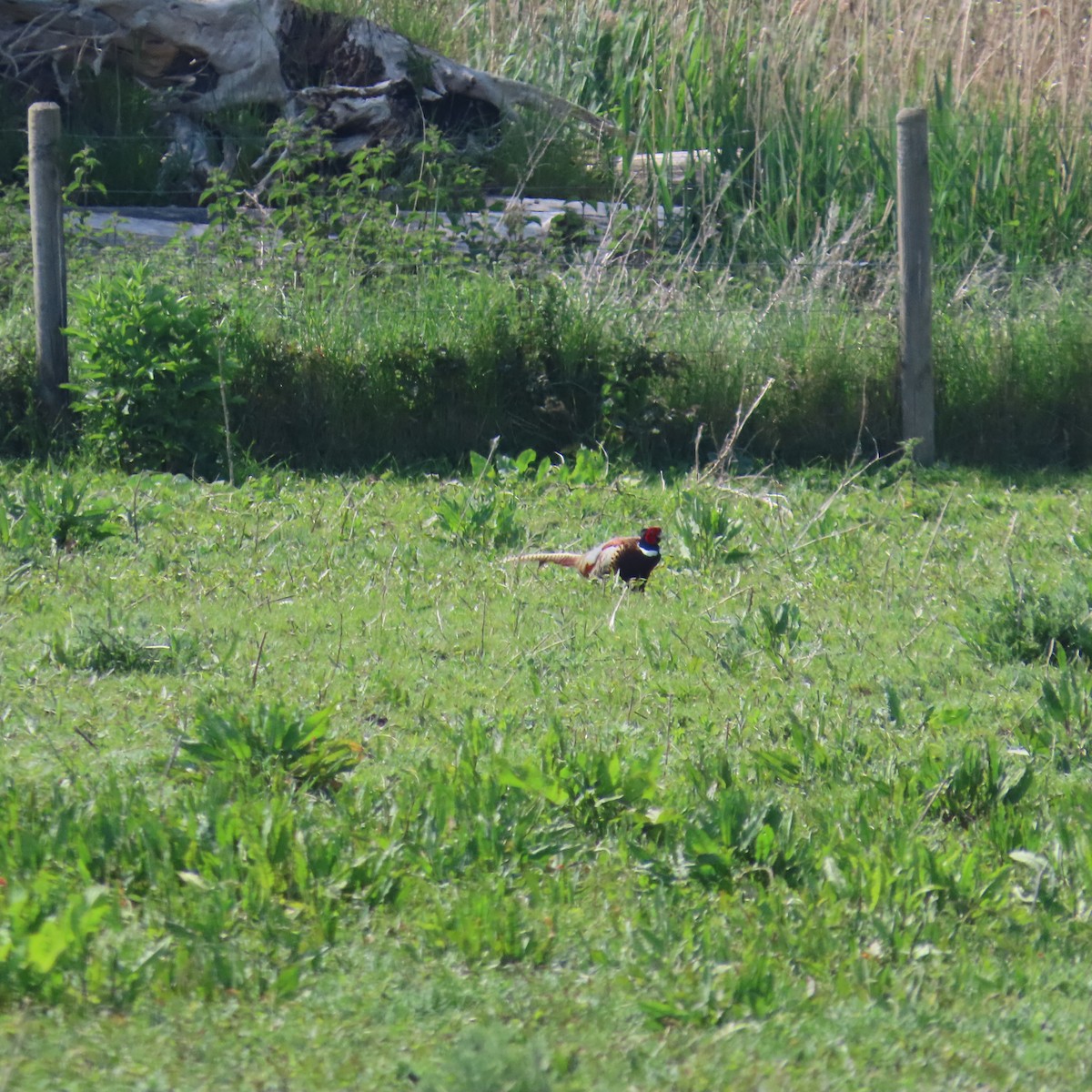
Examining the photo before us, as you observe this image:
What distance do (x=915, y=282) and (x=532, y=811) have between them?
526cm

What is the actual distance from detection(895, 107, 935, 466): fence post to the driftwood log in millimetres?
4631

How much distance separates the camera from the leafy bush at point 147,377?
7.29 meters

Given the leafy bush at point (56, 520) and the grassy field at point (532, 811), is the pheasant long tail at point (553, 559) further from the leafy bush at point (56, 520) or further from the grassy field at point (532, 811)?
the leafy bush at point (56, 520)

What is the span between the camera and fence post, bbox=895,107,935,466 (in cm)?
774

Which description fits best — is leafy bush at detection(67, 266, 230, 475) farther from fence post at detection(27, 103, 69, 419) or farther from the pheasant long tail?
the pheasant long tail

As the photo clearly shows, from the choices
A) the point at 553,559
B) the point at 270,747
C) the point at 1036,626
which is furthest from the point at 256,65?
the point at 270,747

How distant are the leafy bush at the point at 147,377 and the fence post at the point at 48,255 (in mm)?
209

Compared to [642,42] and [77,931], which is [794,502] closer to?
[77,931]

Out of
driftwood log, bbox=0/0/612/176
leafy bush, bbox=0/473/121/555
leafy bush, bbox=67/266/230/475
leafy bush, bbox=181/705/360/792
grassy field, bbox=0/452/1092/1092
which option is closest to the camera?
grassy field, bbox=0/452/1092/1092

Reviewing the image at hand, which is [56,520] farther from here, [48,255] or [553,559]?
[48,255]

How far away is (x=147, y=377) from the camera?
285 inches

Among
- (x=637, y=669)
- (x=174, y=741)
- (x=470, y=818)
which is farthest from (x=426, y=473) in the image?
(x=470, y=818)

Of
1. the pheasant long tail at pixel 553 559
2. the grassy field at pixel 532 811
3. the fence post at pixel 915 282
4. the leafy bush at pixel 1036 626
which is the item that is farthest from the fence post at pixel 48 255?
the leafy bush at pixel 1036 626

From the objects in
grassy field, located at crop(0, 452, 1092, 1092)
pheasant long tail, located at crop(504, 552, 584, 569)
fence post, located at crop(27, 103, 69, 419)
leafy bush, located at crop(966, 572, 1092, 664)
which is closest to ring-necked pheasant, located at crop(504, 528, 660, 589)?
grassy field, located at crop(0, 452, 1092, 1092)
